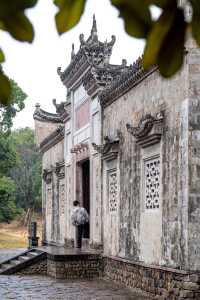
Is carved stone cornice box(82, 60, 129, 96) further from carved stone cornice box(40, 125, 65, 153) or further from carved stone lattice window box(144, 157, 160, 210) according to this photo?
carved stone cornice box(40, 125, 65, 153)

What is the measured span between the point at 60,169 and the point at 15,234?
21782 mm

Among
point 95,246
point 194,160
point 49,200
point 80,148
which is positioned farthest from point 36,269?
point 194,160

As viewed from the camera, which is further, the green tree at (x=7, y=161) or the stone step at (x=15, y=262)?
the green tree at (x=7, y=161)

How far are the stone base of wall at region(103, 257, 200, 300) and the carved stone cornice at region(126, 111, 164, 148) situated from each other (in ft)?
6.25

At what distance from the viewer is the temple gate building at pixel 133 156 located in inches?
334

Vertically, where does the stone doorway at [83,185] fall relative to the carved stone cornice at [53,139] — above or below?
below

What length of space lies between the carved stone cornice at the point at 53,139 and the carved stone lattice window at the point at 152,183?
794cm

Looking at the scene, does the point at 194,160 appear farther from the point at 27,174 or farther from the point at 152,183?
the point at 27,174

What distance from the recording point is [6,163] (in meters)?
28.5

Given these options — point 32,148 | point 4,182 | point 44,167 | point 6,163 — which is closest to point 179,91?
point 44,167

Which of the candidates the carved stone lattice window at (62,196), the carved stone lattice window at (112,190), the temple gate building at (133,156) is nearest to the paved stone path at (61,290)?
the temple gate building at (133,156)

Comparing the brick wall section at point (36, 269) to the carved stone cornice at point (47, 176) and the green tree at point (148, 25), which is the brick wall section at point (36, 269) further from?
the green tree at point (148, 25)

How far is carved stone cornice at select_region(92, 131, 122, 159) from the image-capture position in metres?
12.1

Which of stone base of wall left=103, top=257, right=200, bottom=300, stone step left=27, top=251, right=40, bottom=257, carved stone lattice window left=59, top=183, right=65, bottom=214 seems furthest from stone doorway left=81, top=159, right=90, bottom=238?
stone base of wall left=103, top=257, right=200, bottom=300
